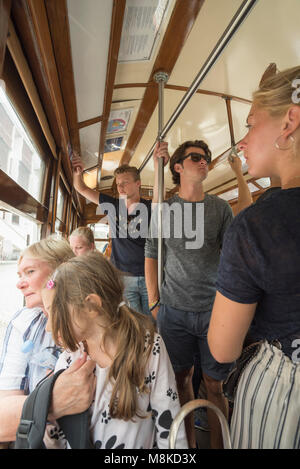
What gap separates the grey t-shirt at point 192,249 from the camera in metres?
1.30

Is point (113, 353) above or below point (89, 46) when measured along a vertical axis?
below

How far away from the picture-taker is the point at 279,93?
703 mm

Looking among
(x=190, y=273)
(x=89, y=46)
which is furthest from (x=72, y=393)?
(x=89, y=46)

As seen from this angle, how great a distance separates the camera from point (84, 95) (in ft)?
6.41

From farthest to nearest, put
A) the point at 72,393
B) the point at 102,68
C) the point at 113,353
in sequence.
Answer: the point at 102,68
the point at 113,353
the point at 72,393

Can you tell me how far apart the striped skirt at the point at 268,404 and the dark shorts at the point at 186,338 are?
508 millimetres

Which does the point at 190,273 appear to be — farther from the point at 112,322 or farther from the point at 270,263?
the point at 270,263

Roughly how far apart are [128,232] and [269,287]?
1.53 m

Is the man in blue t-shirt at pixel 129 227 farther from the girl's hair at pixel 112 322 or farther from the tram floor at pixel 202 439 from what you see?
the girl's hair at pixel 112 322

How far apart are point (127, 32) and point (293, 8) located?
0.95 m

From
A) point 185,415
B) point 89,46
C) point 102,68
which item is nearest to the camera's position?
point 185,415

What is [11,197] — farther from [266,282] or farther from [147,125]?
[147,125]

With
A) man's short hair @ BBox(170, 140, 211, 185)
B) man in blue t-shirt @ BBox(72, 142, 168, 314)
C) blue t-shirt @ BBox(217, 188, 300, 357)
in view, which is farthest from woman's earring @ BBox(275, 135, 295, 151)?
man in blue t-shirt @ BBox(72, 142, 168, 314)

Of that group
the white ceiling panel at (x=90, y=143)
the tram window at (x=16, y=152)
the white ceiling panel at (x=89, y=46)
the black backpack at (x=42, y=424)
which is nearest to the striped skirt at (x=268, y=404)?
the black backpack at (x=42, y=424)
